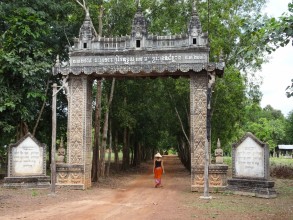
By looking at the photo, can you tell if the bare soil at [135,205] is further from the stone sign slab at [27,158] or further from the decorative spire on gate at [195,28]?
the decorative spire on gate at [195,28]

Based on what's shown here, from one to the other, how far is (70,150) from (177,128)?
53.1 feet

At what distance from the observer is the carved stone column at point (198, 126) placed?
620 inches

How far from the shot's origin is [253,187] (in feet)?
47.8

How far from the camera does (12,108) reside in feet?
58.0

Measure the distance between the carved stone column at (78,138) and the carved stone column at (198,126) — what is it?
15.2ft

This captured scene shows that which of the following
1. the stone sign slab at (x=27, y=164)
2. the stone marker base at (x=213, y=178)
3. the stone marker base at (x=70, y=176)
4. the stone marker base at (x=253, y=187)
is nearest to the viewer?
the stone marker base at (x=253, y=187)

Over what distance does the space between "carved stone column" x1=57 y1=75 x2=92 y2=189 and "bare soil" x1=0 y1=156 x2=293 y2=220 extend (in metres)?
0.73

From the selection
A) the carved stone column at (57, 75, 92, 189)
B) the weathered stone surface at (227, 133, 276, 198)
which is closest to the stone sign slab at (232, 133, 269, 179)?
the weathered stone surface at (227, 133, 276, 198)

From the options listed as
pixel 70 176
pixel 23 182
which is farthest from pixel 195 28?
pixel 23 182

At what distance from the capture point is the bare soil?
10.1m

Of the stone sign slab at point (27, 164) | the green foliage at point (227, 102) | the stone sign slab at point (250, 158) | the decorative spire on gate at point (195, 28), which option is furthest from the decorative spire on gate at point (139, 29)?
the green foliage at point (227, 102)

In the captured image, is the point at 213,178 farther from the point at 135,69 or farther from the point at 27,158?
the point at 27,158

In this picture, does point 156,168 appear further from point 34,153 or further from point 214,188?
point 34,153

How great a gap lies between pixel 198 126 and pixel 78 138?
17.2 feet
